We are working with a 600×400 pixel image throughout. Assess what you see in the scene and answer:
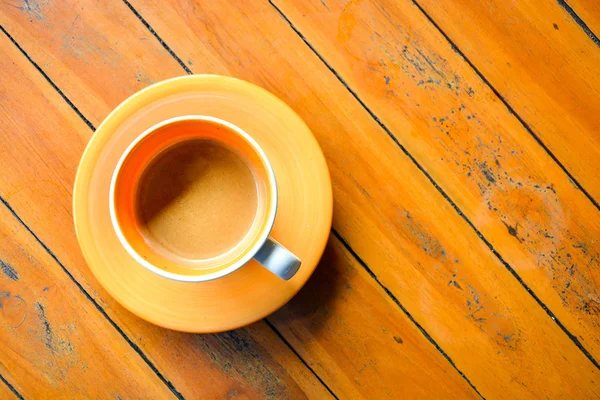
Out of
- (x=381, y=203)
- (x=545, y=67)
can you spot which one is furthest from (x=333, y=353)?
(x=545, y=67)

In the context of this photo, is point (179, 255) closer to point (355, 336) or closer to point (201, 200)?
point (201, 200)

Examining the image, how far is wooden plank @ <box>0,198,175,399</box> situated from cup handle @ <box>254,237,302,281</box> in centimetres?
40

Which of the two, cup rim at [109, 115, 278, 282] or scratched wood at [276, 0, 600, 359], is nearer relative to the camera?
cup rim at [109, 115, 278, 282]

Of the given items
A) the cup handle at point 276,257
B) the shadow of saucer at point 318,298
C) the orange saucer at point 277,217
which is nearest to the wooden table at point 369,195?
the shadow of saucer at point 318,298

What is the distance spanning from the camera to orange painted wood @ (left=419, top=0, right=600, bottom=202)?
94 cm

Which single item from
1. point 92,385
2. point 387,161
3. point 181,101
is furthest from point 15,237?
point 387,161

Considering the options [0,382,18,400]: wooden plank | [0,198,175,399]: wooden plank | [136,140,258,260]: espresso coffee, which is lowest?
[0,382,18,400]: wooden plank

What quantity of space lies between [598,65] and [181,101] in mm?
746

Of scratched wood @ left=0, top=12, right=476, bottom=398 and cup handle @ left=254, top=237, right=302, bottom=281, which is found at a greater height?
cup handle @ left=254, top=237, right=302, bottom=281

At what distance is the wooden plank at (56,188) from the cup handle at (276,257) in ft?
0.98

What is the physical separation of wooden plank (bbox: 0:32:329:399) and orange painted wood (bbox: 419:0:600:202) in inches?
25.5

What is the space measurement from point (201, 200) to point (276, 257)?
154mm

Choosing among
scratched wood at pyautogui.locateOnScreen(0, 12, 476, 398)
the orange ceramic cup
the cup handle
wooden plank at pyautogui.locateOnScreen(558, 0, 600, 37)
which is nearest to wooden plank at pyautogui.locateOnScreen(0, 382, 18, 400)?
scratched wood at pyautogui.locateOnScreen(0, 12, 476, 398)

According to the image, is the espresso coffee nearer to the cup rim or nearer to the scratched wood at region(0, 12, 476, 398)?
the cup rim
